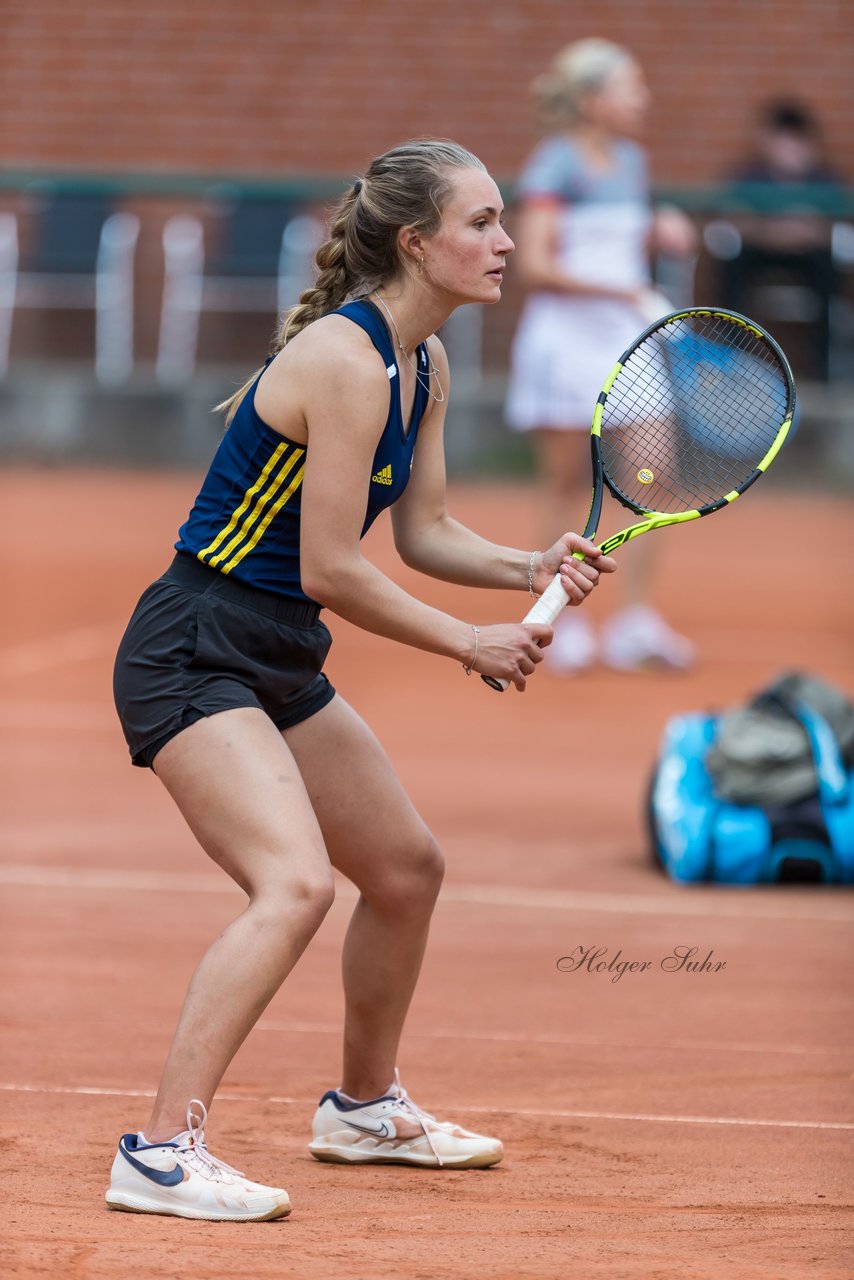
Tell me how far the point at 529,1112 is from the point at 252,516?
4.12 ft

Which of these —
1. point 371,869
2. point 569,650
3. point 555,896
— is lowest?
point 569,650

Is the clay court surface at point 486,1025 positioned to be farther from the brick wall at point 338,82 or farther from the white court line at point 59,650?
the brick wall at point 338,82

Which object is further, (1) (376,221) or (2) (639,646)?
(2) (639,646)

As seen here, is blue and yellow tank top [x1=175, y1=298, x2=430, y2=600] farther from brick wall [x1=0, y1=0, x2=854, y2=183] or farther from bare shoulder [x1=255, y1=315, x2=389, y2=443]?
brick wall [x1=0, y1=0, x2=854, y2=183]

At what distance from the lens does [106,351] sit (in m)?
17.1

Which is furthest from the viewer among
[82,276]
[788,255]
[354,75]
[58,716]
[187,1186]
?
[354,75]

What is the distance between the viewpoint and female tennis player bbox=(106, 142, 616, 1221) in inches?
120

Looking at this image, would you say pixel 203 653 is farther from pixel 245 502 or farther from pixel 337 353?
pixel 337 353

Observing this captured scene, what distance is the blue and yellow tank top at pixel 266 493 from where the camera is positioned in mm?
3258

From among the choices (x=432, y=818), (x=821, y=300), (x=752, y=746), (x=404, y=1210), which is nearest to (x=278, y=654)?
(x=404, y=1210)

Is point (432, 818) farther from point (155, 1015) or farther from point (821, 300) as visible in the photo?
point (821, 300)

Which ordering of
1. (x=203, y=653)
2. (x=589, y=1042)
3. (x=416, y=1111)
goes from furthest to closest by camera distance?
(x=589, y=1042), (x=416, y=1111), (x=203, y=653)

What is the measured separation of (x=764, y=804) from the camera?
5.34 m

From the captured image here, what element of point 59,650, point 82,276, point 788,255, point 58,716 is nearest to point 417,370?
point 58,716
